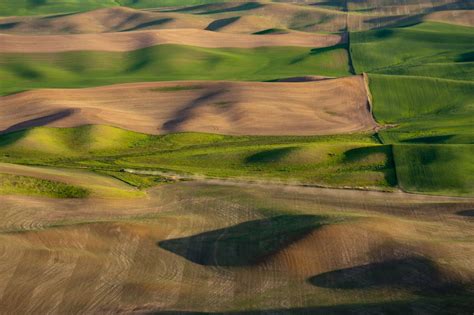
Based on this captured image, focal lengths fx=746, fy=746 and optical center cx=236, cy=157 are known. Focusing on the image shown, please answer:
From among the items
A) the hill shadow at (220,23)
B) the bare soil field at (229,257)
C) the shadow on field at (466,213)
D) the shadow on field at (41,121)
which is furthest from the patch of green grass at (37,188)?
the hill shadow at (220,23)

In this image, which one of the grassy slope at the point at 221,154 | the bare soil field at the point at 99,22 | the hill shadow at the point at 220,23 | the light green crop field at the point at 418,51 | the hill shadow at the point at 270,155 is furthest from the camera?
the bare soil field at the point at 99,22

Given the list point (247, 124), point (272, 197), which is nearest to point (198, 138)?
point (247, 124)

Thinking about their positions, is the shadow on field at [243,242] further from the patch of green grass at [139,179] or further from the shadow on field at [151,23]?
the shadow on field at [151,23]

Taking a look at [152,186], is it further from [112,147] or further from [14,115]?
[14,115]

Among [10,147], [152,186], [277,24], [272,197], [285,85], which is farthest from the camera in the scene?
[277,24]

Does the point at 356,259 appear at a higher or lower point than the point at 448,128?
higher

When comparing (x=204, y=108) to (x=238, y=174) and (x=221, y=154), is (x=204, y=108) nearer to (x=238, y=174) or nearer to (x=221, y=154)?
(x=221, y=154)

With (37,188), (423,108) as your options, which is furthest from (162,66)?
(37,188)
